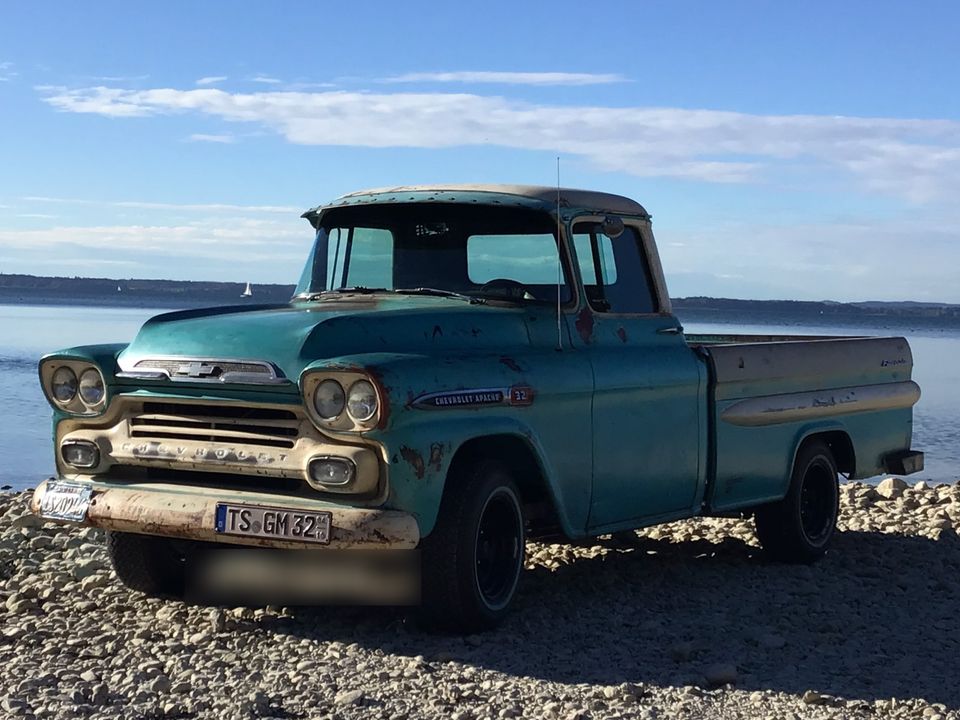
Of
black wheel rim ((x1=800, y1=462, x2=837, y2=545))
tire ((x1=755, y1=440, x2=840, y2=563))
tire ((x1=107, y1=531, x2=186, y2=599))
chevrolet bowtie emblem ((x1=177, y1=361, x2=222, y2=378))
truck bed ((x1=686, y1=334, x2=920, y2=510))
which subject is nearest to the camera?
chevrolet bowtie emblem ((x1=177, y1=361, x2=222, y2=378))

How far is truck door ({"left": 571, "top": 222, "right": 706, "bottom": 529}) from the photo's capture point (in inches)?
271

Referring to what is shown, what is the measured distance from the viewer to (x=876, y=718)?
5.27 metres

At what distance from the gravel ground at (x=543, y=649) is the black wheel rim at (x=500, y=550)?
0.18m

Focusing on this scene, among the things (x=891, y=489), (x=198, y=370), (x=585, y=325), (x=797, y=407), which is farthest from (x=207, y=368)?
(x=891, y=489)

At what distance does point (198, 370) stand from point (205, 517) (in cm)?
62

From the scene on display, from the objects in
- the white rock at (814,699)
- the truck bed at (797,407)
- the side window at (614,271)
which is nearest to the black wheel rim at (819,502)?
the truck bed at (797,407)

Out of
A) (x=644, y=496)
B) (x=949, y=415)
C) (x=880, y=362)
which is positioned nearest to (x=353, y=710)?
(x=644, y=496)

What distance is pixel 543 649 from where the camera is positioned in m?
6.02

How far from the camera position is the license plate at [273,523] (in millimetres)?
5578

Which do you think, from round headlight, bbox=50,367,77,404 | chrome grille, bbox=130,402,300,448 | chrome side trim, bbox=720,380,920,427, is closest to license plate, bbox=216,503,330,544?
chrome grille, bbox=130,402,300,448

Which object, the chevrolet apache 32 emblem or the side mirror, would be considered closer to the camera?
the chevrolet apache 32 emblem

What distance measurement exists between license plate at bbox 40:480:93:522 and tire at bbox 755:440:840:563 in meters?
4.06

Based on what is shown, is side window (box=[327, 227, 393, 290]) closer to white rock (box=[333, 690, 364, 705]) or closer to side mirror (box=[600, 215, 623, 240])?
side mirror (box=[600, 215, 623, 240])

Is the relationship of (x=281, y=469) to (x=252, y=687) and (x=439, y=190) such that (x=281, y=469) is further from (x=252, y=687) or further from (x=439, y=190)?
(x=439, y=190)
